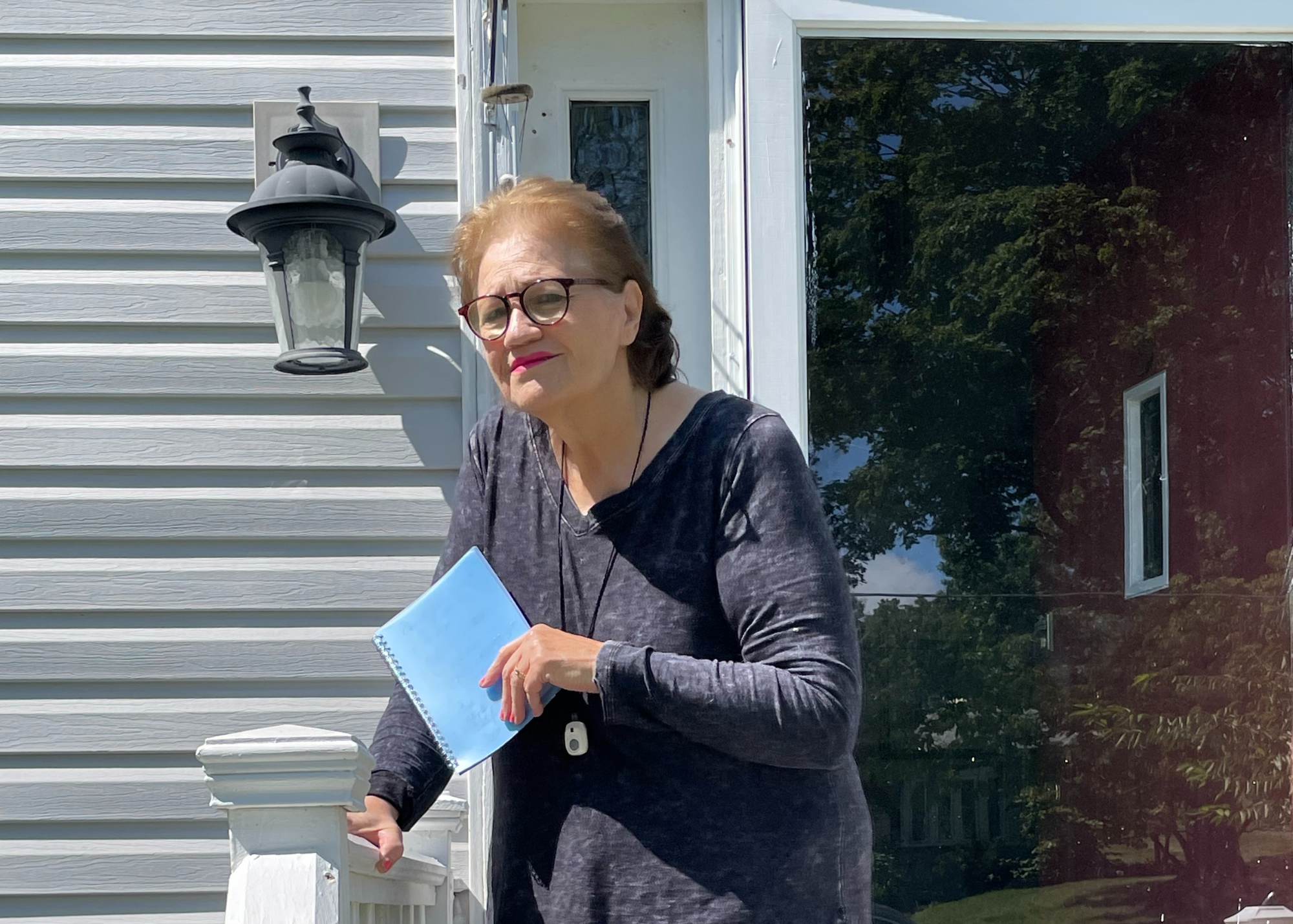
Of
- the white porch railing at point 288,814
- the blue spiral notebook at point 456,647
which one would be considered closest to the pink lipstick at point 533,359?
the blue spiral notebook at point 456,647

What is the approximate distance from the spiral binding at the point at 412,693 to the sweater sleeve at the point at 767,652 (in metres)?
0.21

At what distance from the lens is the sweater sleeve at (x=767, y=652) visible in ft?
5.22

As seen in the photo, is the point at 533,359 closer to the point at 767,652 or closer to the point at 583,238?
the point at 583,238

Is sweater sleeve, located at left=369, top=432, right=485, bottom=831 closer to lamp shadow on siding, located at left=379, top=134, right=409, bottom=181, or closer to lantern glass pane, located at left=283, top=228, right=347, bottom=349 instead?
lantern glass pane, located at left=283, top=228, right=347, bottom=349

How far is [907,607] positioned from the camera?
286cm

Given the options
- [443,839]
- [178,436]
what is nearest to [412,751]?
[443,839]

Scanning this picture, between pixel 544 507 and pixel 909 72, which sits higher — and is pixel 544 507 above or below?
below

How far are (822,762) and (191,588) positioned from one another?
5.39 ft

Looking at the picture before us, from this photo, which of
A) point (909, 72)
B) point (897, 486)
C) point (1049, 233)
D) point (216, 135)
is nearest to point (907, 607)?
point (897, 486)

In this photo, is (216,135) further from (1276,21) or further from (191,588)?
(1276,21)

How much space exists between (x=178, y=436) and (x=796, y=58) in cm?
146

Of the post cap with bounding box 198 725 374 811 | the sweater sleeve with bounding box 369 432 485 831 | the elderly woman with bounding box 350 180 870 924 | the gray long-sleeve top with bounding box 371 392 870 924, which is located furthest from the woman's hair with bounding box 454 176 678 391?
the post cap with bounding box 198 725 374 811

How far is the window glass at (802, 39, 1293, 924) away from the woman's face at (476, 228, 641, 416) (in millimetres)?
1149

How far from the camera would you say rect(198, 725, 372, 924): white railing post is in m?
1.60
